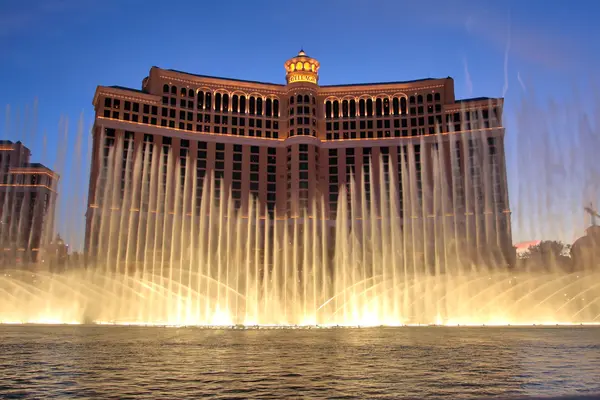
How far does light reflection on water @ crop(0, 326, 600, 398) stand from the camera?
7.38 m

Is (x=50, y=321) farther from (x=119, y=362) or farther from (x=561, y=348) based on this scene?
(x=561, y=348)

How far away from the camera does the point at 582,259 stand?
127 ft

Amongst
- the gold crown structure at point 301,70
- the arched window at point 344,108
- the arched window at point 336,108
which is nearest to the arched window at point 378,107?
the arched window at point 344,108

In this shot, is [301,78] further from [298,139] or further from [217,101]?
[217,101]

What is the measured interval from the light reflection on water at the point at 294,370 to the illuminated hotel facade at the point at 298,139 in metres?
64.1

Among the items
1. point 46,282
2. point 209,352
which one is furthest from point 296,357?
point 46,282

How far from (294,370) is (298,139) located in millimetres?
75850

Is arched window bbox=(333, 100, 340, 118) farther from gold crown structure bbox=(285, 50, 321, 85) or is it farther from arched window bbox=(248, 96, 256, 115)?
arched window bbox=(248, 96, 256, 115)

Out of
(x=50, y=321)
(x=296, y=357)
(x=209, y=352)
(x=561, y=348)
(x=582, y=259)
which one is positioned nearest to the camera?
(x=296, y=357)

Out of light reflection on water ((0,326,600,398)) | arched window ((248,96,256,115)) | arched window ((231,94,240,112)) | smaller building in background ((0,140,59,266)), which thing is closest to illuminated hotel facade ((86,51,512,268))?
arched window ((231,94,240,112))

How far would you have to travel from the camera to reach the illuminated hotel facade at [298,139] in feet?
258

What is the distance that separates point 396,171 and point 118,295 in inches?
2288

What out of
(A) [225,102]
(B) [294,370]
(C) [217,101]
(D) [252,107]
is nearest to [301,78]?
(D) [252,107]

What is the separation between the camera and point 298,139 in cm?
8444
